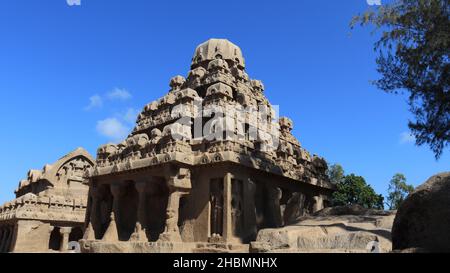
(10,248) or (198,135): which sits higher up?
(198,135)

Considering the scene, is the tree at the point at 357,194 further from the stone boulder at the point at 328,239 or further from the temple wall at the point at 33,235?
the temple wall at the point at 33,235

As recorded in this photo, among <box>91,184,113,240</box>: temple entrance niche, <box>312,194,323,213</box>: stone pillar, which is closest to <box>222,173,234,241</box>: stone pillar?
<box>312,194,323,213</box>: stone pillar

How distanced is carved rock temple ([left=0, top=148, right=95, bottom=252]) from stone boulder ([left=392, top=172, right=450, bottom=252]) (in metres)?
23.4

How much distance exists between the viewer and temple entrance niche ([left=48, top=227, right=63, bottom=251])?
112ft

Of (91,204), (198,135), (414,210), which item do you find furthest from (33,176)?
(414,210)

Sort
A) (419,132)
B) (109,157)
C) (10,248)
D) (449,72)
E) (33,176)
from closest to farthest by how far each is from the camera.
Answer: (449,72) < (419,132) < (109,157) < (10,248) < (33,176)

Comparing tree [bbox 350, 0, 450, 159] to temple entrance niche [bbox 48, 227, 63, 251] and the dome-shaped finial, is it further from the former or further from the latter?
temple entrance niche [bbox 48, 227, 63, 251]

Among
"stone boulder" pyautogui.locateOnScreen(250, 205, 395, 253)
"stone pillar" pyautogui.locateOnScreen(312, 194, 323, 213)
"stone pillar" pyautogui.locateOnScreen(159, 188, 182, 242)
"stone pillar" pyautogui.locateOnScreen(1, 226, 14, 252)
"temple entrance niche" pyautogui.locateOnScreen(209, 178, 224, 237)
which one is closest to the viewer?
"stone boulder" pyautogui.locateOnScreen(250, 205, 395, 253)

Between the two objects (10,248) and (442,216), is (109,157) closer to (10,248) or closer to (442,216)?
(10,248)

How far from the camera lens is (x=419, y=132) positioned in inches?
599

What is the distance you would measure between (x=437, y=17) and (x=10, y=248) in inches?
1271

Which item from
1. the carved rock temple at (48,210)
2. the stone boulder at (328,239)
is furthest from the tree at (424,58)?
the carved rock temple at (48,210)

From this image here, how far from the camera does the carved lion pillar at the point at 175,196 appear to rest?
17797 mm

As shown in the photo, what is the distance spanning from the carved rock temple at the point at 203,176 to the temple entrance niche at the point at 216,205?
0.05 m
